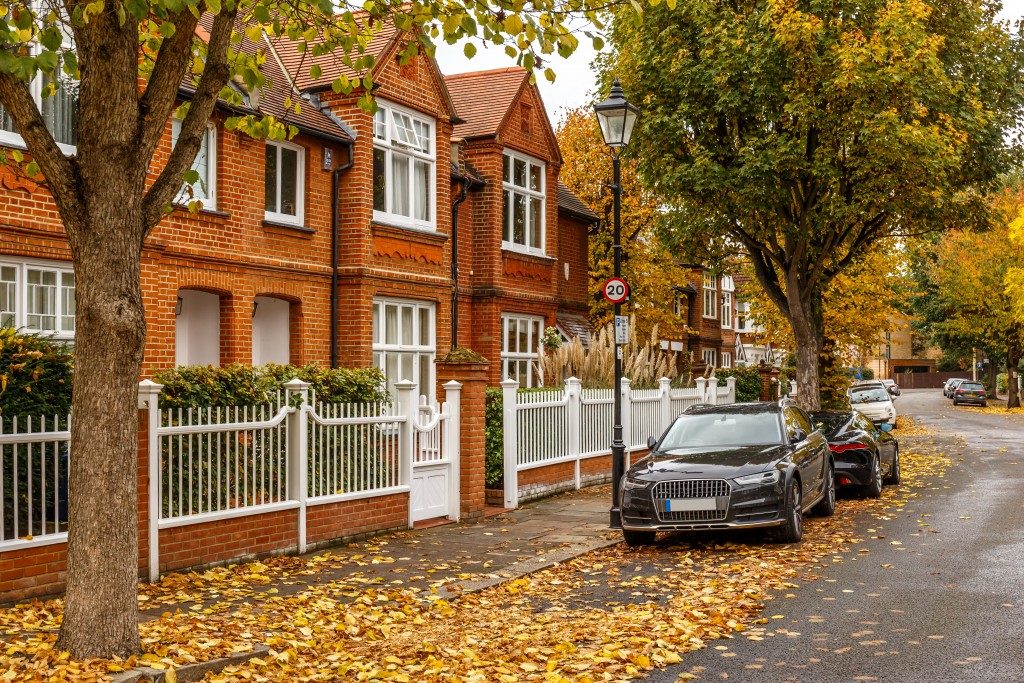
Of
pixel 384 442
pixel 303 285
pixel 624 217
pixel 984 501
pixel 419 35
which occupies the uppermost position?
pixel 624 217

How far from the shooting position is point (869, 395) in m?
35.3

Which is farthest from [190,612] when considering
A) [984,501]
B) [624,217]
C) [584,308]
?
[624,217]

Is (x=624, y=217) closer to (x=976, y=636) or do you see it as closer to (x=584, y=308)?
(x=584, y=308)

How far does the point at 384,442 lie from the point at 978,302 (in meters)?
50.7

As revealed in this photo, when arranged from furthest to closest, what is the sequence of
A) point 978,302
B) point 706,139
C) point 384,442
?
point 978,302, point 706,139, point 384,442

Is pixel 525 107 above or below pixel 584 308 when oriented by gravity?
above

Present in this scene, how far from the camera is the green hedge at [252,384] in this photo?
9938mm

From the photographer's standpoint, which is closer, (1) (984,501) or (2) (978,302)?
(1) (984,501)

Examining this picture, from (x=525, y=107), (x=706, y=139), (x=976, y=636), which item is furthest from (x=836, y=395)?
(x=976, y=636)

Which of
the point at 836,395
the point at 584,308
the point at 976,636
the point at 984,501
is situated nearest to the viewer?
the point at 976,636

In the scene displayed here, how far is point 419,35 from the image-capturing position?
26.6ft

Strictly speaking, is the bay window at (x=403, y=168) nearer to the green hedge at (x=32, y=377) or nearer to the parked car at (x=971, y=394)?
the green hedge at (x=32, y=377)

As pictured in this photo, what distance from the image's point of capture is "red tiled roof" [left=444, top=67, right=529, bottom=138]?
22.2m

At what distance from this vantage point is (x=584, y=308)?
89.3ft
